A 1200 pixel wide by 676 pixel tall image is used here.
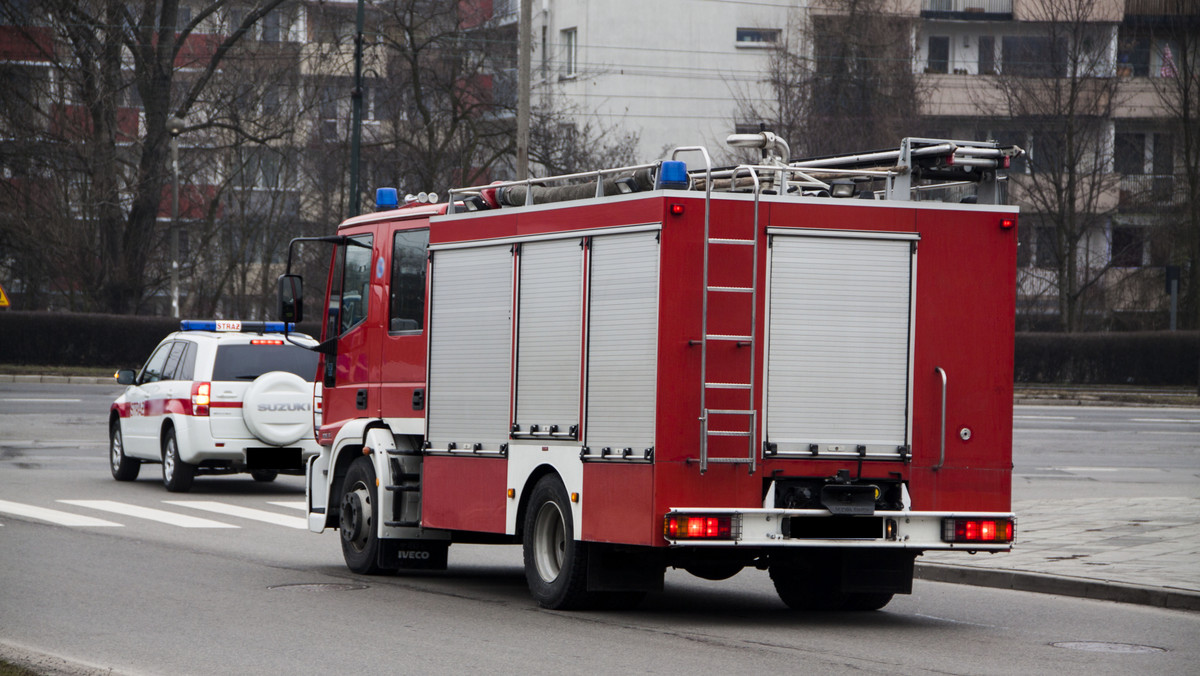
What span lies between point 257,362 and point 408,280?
26.3ft

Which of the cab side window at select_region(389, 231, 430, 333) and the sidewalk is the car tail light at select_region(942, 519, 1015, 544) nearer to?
the sidewalk

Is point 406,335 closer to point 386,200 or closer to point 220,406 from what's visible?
point 386,200

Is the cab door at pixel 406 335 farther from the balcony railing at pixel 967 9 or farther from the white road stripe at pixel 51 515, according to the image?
the balcony railing at pixel 967 9

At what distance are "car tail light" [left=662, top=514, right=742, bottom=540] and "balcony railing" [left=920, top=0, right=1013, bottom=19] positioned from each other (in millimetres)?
56270

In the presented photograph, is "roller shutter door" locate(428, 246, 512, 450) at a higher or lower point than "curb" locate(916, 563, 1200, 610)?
higher

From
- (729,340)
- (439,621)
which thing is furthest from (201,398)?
(729,340)

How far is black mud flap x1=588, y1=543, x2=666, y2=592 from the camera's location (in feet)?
32.1

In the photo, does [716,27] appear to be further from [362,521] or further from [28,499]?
[362,521]

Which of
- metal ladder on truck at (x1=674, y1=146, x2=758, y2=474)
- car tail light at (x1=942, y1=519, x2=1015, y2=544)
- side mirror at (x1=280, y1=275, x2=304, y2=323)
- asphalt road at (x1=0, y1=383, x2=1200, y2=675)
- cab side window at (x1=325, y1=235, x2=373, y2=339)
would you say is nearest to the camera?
asphalt road at (x1=0, y1=383, x2=1200, y2=675)

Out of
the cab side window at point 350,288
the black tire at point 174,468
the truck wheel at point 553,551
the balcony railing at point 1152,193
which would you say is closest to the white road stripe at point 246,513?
the black tire at point 174,468

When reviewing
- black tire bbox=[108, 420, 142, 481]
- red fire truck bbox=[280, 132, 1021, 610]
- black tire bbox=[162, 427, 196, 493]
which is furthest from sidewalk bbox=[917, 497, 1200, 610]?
black tire bbox=[108, 420, 142, 481]

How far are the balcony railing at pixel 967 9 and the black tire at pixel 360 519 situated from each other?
54.0 meters

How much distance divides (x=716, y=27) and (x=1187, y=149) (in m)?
20.4

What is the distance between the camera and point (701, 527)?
906 centimetres
